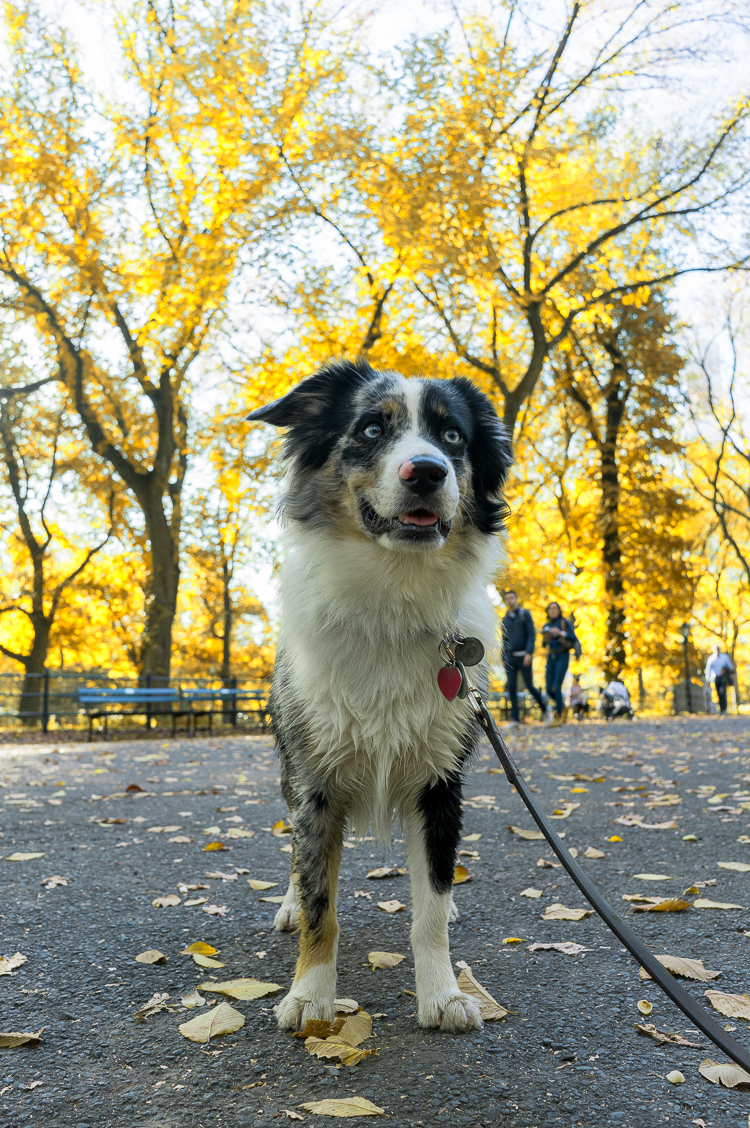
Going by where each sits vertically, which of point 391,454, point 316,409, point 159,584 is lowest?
point 391,454

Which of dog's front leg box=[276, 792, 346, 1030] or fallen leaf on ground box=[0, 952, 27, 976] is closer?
dog's front leg box=[276, 792, 346, 1030]

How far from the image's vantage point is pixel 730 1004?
2.68 meters

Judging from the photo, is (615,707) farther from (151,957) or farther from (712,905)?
(151,957)

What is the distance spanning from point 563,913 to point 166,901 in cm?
194

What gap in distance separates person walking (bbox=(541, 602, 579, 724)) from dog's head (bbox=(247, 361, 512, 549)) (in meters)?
11.7

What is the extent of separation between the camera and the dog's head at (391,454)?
8.83 feet

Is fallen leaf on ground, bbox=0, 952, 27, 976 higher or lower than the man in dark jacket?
lower

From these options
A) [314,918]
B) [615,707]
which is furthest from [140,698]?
[314,918]

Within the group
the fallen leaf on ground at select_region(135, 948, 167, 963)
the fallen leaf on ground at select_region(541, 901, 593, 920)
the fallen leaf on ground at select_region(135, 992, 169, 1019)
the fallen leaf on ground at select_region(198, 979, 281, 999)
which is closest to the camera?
the fallen leaf on ground at select_region(135, 992, 169, 1019)

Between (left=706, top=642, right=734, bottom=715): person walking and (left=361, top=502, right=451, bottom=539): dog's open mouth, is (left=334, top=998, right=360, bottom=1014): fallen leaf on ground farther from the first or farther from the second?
(left=706, top=642, right=734, bottom=715): person walking

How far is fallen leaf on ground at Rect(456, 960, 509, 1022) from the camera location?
265cm

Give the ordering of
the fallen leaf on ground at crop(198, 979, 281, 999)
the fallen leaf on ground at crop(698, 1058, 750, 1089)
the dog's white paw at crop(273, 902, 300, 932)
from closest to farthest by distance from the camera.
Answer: the fallen leaf on ground at crop(698, 1058, 750, 1089), the fallen leaf on ground at crop(198, 979, 281, 999), the dog's white paw at crop(273, 902, 300, 932)

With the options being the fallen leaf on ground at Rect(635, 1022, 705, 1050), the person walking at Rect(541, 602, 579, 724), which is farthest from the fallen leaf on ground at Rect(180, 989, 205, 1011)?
the person walking at Rect(541, 602, 579, 724)

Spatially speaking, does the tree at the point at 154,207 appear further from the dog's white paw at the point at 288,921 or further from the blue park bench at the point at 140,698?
the dog's white paw at the point at 288,921
